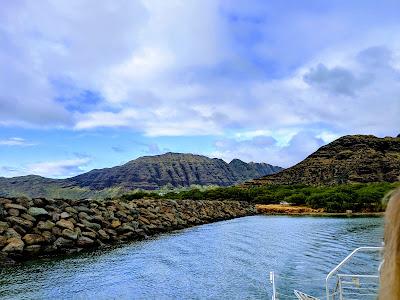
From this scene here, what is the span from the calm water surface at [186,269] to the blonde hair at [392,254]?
26.1 feet

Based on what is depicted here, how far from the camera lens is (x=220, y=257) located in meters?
19.4

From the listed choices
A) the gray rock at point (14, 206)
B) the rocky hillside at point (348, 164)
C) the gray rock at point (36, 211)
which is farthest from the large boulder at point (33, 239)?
the rocky hillside at point (348, 164)

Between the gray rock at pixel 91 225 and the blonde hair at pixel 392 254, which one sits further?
the gray rock at pixel 91 225

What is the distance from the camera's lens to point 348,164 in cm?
Answer: 10706

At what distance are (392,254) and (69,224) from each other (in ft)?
73.3

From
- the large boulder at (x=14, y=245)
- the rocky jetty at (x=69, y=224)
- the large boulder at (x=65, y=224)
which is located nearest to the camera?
the large boulder at (x=14, y=245)

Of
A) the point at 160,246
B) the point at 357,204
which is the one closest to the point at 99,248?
the point at 160,246

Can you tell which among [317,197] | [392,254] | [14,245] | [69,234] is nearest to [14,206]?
[69,234]

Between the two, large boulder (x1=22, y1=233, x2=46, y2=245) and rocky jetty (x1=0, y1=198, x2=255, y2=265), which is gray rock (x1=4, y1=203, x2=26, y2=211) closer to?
rocky jetty (x1=0, y1=198, x2=255, y2=265)

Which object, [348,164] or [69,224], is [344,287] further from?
[348,164]

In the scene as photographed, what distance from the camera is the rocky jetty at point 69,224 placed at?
741 inches

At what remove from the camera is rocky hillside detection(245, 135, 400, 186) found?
99.2 meters

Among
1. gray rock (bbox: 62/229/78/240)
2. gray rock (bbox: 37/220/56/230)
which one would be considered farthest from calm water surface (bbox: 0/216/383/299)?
gray rock (bbox: 37/220/56/230)

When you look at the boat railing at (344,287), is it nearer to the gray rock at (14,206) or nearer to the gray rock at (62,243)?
the gray rock at (62,243)
